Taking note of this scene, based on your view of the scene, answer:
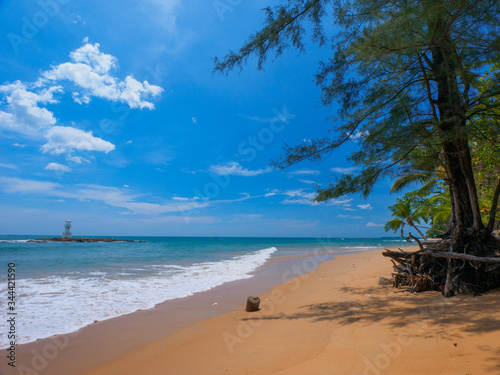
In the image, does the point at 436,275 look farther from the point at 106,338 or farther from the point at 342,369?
the point at 106,338

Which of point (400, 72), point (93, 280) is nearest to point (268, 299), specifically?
point (400, 72)

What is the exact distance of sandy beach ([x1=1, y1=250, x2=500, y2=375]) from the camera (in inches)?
123

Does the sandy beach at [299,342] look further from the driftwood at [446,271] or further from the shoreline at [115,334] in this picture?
the driftwood at [446,271]

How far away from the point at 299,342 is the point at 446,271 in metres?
4.80

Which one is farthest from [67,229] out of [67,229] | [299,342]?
[299,342]

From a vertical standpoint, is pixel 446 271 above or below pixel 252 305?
above

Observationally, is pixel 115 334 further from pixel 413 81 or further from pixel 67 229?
pixel 67 229

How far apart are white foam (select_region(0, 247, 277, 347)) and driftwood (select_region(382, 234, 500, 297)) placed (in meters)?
6.46

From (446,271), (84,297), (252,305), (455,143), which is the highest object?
(455,143)

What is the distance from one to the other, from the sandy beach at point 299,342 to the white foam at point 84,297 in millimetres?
648

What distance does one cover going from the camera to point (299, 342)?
3.92 m

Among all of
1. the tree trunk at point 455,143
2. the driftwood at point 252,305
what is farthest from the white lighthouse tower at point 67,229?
the tree trunk at point 455,143

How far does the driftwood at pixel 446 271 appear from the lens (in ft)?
18.6

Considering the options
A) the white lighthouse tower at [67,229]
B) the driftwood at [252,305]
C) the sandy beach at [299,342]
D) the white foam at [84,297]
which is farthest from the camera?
the white lighthouse tower at [67,229]
